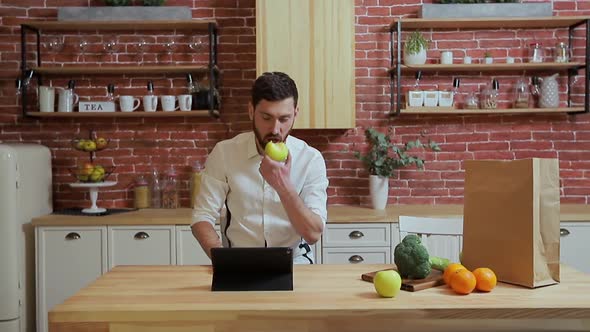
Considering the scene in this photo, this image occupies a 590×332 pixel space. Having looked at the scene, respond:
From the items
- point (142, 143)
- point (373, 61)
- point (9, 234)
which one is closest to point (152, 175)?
point (142, 143)

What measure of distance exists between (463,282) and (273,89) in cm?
101

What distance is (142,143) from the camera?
4367 mm

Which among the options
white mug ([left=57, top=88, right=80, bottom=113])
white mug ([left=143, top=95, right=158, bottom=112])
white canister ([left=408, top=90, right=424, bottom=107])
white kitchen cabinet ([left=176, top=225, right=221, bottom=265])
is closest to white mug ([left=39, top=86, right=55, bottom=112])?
white mug ([left=57, top=88, right=80, bottom=113])

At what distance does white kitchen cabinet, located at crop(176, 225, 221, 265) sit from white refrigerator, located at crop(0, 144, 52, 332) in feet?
2.98

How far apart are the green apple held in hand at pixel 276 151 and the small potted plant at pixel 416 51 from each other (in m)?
2.12

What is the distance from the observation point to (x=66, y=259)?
12.3 feet

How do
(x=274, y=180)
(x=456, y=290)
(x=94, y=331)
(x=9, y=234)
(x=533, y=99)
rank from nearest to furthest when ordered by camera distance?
(x=94, y=331) < (x=456, y=290) < (x=274, y=180) < (x=9, y=234) < (x=533, y=99)

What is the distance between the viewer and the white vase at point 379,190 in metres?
4.08

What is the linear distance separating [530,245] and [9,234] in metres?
2.94

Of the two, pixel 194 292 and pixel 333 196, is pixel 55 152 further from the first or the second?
pixel 194 292

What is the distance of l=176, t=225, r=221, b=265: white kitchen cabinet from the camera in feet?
12.3

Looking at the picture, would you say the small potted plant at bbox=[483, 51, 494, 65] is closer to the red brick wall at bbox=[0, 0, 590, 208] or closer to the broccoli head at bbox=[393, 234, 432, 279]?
the red brick wall at bbox=[0, 0, 590, 208]

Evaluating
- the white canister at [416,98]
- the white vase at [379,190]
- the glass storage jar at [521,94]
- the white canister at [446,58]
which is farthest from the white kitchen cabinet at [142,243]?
the glass storage jar at [521,94]

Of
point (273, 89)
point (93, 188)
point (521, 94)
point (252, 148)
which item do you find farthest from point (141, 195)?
point (521, 94)
